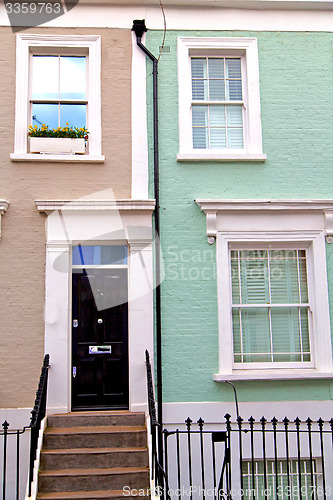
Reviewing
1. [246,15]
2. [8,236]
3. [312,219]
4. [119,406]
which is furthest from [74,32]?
[119,406]

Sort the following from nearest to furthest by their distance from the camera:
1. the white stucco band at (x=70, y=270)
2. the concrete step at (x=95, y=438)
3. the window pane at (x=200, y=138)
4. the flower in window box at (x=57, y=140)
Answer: the concrete step at (x=95, y=438) < the white stucco band at (x=70, y=270) < the flower in window box at (x=57, y=140) < the window pane at (x=200, y=138)

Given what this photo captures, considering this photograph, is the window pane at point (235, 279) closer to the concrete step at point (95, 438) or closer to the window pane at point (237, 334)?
the window pane at point (237, 334)

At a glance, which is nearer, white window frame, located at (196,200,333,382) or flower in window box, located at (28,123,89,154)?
white window frame, located at (196,200,333,382)

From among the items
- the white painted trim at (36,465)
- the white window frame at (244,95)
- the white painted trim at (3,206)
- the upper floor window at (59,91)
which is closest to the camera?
the white painted trim at (36,465)

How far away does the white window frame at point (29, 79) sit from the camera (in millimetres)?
7992

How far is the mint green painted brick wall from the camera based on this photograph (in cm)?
771

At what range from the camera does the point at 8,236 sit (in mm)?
7805

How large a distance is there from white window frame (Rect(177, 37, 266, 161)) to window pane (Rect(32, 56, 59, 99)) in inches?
77.2

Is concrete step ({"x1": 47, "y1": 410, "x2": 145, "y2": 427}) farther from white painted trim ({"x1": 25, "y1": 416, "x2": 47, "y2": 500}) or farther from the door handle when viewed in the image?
the door handle

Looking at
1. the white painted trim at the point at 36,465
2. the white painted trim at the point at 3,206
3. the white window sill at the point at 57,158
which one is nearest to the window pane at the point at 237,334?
the white painted trim at the point at 36,465

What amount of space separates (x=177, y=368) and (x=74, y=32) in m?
5.39

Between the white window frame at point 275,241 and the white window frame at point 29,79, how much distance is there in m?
1.94

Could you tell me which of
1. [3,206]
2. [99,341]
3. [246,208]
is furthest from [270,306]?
[3,206]

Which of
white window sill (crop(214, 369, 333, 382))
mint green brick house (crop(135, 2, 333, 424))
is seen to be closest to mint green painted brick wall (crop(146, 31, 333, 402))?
mint green brick house (crop(135, 2, 333, 424))
